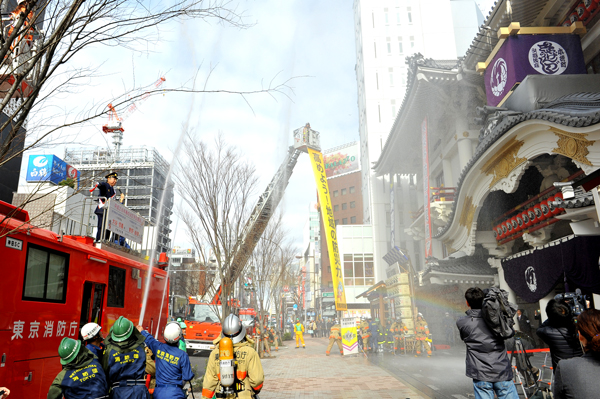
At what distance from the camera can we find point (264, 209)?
65.0ft

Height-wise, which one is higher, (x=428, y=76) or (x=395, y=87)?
(x=395, y=87)

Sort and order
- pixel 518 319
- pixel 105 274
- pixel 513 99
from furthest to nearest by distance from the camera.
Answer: pixel 518 319 → pixel 513 99 → pixel 105 274

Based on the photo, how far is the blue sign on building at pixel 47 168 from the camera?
71.2ft

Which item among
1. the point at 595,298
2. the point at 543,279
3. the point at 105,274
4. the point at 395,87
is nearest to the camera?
the point at 105,274

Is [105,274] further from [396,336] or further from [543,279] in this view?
[396,336]

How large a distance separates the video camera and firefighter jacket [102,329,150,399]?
7.82 metres

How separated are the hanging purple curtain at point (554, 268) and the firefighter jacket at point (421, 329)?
20.5ft

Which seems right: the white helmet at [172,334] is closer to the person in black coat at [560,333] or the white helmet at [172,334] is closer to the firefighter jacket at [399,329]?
→ the person in black coat at [560,333]

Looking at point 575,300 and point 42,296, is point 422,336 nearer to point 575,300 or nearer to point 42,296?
point 575,300

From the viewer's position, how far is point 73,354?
13.4 ft

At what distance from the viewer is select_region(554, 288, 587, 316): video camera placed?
29.0ft

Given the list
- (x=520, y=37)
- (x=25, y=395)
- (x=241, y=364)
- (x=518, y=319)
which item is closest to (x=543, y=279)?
(x=518, y=319)

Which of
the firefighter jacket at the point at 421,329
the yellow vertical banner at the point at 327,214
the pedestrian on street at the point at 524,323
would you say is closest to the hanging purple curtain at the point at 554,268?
the pedestrian on street at the point at 524,323

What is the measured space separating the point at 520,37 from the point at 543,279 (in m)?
7.32
